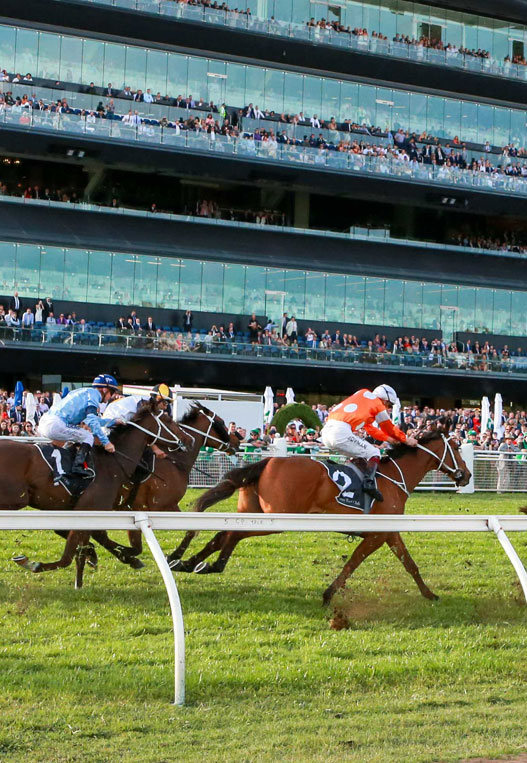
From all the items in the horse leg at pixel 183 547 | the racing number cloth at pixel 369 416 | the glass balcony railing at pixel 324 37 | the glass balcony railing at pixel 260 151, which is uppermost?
the glass balcony railing at pixel 324 37

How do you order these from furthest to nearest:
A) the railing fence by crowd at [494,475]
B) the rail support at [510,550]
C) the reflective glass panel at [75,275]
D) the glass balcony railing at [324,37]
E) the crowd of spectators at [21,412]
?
the glass balcony railing at [324,37]
the reflective glass panel at [75,275]
the crowd of spectators at [21,412]
the railing fence by crowd at [494,475]
the rail support at [510,550]

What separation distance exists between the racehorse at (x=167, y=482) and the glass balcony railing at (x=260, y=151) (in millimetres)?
22011

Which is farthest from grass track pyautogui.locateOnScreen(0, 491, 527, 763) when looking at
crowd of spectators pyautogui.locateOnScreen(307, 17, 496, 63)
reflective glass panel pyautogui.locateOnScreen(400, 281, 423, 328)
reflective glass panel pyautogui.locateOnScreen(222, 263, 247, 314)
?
crowd of spectators pyautogui.locateOnScreen(307, 17, 496, 63)

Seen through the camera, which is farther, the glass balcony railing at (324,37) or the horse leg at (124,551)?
the glass balcony railing at (324,37)

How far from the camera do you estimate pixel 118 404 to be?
1064 centimetres

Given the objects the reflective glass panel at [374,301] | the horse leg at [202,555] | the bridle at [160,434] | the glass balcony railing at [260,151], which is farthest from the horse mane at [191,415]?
the reflective glass panel at [374,301]

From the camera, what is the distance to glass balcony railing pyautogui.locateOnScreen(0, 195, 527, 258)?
1275 inches

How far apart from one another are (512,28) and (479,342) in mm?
12669

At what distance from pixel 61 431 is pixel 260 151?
25944mm

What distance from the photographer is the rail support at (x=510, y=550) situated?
6120 millimetres

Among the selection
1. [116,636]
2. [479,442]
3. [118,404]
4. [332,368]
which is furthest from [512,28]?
[116,636]

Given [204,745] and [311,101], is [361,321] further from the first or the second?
[204,745]

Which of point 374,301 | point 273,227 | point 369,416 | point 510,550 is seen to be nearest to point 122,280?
point 273,227

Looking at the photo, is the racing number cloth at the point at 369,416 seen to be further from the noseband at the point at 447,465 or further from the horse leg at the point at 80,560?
the horse leg at the point at 80,560
